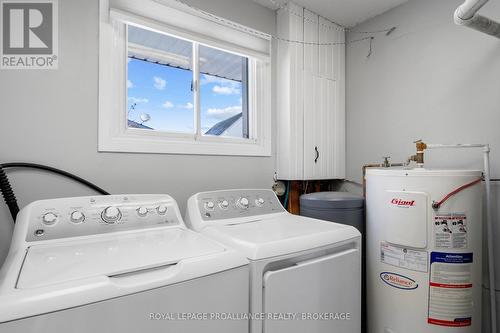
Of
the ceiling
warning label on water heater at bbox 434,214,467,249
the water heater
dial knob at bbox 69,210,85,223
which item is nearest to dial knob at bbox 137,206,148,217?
dial knob at bbox 69,210,85,223

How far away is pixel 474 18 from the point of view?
4.13ft

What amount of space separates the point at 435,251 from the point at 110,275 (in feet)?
4.70

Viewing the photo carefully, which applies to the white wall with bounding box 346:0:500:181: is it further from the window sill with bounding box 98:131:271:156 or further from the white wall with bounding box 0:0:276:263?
the white wall with bounding box 0:0:276:263

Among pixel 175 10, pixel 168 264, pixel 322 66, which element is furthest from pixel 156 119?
pixel 322 66

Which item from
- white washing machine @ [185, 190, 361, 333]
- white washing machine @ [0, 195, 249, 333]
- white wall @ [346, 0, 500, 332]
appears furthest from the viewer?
white wall @ [346, 0, 500, 332]

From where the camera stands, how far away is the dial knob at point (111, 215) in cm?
111

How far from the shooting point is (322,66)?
2.13 m

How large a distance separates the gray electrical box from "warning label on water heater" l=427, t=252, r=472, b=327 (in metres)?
0.44

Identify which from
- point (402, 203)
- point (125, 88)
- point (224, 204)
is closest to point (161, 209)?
point (224, 204)

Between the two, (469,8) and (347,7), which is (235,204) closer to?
(469,8)

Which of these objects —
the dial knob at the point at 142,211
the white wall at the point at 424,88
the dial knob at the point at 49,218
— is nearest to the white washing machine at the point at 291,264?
the dial knob at the point at 142,211

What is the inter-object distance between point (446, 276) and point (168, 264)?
135 centimetres

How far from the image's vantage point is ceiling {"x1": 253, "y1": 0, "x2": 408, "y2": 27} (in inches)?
74.6

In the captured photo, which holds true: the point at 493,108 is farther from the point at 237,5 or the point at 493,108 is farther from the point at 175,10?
the point at 175,10
